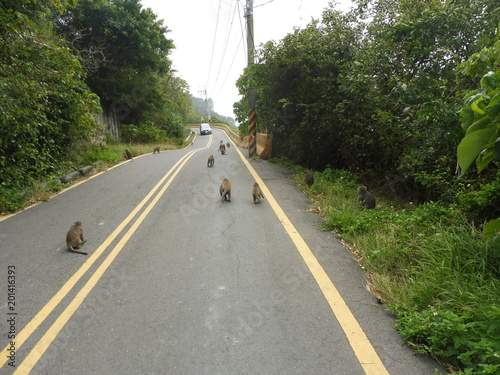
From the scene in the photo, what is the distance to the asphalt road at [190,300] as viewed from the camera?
2863 millimetres

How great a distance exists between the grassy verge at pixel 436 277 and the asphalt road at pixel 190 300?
0.64ft

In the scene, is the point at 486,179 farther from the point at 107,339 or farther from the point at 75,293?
the point at 75,293

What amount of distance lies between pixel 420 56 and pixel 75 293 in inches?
298

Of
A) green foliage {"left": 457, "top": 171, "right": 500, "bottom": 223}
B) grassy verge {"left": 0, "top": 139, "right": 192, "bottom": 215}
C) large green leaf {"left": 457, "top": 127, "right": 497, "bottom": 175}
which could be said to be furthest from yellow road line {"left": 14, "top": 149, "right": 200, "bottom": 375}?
green foliage {"left": 457, "top": 171, "right": 500, "bottom": 223}

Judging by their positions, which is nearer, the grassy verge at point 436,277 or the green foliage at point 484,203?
the grassy verge at point 436,277

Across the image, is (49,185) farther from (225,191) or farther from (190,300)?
(190,300)

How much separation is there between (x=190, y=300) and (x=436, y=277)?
8.81ft

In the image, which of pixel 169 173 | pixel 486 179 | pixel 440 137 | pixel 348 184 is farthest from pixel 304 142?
pixel 486 179

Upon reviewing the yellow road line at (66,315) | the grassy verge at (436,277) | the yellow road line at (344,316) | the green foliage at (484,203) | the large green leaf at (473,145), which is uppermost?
the large green leaf at (473,145)

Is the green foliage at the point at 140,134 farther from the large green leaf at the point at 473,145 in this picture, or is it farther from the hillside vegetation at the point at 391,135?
the large green leaf at the point at 473,145

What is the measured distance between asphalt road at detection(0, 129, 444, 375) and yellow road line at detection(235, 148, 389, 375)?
13 mm

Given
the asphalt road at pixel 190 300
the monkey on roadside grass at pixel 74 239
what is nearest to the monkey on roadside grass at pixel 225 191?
the asphalt road at pixel 190 300

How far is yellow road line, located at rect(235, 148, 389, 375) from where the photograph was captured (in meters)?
2.77

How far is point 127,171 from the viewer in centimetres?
1290
